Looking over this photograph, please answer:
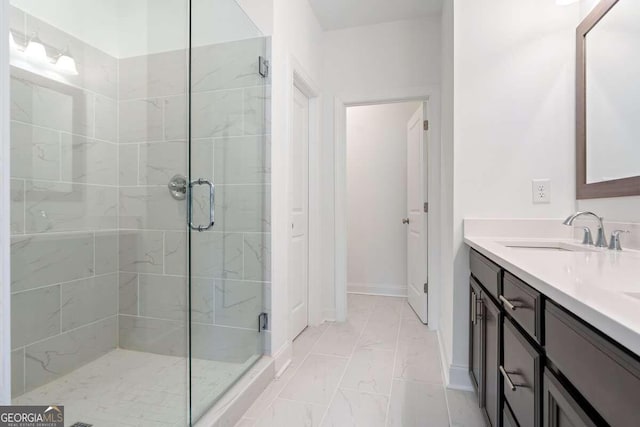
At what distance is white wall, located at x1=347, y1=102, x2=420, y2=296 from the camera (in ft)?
12.2

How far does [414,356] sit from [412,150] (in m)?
1.90

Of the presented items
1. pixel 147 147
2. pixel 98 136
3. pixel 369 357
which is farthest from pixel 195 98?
pixel 369 357

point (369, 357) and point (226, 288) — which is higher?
point (226, 288)

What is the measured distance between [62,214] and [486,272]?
2142 millimetres

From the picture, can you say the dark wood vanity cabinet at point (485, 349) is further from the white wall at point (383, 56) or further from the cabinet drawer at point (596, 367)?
the white wall at point (383, 56)

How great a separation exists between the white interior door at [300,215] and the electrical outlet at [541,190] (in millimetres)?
1555

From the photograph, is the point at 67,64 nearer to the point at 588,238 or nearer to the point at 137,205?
the point at 137,205

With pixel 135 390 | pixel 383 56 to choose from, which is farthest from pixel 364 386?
pixel 383 56

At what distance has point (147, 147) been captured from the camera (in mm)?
1960

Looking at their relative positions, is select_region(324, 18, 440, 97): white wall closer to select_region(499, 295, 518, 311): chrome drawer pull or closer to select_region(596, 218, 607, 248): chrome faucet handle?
select_region(596, 218, 607, 248): chrome faucet handle

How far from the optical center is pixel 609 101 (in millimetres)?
1429

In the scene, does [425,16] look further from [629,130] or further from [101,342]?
[101,342]

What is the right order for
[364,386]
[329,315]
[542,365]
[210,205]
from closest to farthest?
[542,365] → [210,205] → [364,386] → [329,315]

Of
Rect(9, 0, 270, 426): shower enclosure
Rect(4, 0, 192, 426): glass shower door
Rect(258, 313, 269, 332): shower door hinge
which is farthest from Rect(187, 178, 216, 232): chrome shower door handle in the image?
Rect(258, 313, 269, 332): shower door hinge
